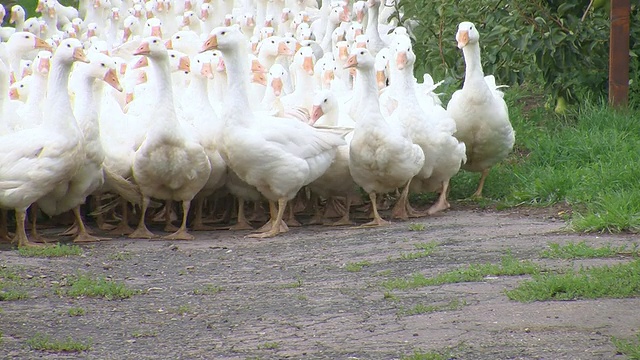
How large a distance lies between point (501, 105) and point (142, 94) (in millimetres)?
3240

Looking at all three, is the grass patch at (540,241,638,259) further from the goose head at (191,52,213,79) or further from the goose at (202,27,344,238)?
the goose head at (191,52,213,79)

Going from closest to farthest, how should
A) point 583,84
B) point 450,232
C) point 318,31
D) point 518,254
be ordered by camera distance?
point 518,254 → point 450,232 → point 583,84 → point 318,31

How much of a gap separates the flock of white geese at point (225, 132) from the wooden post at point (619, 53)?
119 cm

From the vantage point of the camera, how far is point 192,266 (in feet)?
27.6

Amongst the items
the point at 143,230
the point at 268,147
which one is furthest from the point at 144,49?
the point at 143,230

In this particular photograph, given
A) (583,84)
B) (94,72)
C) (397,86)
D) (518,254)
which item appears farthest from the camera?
(583,84)

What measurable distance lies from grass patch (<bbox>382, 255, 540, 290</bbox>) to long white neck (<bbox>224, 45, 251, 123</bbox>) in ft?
9.35

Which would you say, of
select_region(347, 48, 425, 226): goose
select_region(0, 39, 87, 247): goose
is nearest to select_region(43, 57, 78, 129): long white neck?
select_region(0, 39, 87, 247): goose

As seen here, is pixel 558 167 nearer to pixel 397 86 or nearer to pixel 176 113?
pixel 397 86

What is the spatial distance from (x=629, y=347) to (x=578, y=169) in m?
5.25

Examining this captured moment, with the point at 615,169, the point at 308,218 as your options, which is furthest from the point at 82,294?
the point at 615,169

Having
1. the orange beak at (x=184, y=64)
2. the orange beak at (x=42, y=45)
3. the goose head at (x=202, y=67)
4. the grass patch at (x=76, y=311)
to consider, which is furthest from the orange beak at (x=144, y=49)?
the grass patch at (x=76, y=311)

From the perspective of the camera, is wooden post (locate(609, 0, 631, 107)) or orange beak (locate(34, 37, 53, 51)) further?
wooden post (locate(609, 0, 631, 107))

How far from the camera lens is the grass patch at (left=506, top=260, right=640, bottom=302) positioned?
21.5 ft
